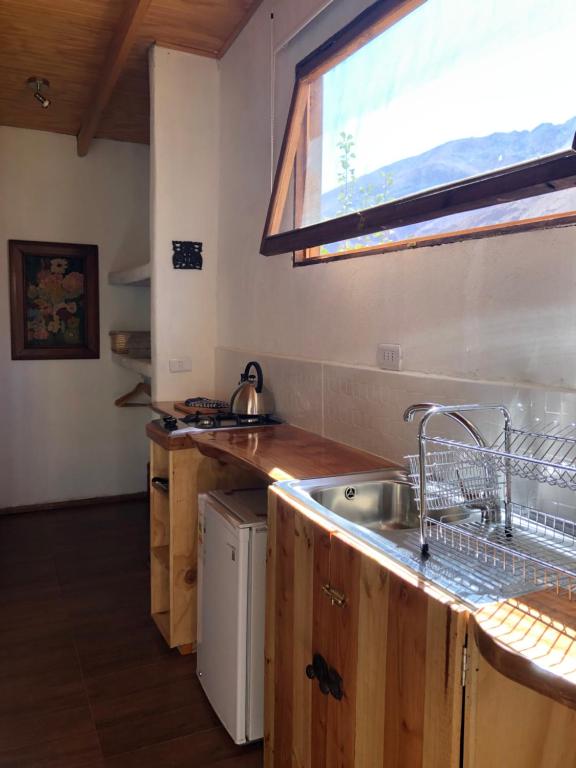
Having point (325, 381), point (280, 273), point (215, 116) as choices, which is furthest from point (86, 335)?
point (325, 381)

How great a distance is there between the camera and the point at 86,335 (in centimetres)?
455

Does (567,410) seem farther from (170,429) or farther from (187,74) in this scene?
(187,74)

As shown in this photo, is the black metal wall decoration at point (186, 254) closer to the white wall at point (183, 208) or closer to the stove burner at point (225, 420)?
the white wall at point (183, 208)

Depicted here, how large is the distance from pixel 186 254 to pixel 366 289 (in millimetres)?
1568

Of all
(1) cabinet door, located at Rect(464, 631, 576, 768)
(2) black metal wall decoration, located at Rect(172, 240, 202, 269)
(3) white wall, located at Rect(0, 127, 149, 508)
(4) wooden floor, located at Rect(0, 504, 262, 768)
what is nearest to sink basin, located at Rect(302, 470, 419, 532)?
(1) cabinet door, located at Rect(464, 631, 576, 768)

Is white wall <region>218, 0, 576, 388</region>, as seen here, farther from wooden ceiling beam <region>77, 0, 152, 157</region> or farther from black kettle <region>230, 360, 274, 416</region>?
wooden ceiling beam <region>77, 0, 152, 157</region>

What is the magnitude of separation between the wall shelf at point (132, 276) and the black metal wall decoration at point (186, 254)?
0.22 m

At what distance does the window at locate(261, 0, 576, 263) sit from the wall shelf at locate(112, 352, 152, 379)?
51.4 inches

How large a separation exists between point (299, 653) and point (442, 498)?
54cm

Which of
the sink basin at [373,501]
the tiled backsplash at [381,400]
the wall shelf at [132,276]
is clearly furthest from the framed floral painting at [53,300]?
the sink basin at [373,501]

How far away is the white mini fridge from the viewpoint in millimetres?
1911

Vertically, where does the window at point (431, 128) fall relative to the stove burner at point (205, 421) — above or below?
above

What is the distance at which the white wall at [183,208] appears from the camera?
3291 millimetres

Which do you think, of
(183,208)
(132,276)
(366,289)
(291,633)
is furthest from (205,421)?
(132,276)
